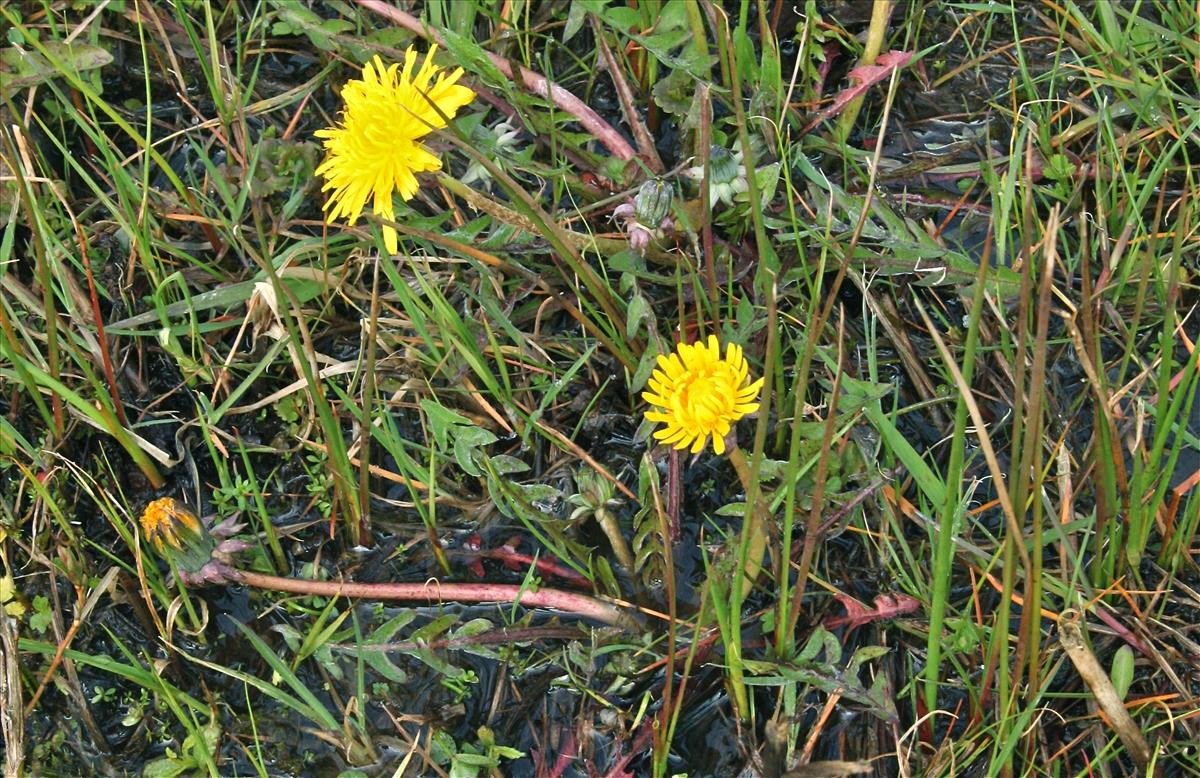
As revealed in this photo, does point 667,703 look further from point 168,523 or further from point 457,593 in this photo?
point 168,523

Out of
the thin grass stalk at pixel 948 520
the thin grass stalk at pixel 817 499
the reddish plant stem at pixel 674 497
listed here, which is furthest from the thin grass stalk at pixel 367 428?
the thin grass stalk at pixel 948 520

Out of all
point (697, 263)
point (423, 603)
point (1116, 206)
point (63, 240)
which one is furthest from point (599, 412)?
point (63, 240)

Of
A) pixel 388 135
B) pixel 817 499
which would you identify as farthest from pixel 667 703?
pixel 388 135

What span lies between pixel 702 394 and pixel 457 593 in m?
0.63

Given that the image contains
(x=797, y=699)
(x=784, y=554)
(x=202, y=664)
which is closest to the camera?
(x=784, y=554)

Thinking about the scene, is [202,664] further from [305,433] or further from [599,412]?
[599,412]

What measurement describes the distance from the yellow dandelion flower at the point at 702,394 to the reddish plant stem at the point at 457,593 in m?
0.38

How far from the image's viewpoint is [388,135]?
1.94 meters

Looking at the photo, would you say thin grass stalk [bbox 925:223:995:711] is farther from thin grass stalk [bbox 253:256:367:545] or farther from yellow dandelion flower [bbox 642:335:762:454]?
thin grass stalk [bbox 253:256:367:545]

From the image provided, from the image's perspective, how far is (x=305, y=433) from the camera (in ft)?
7.29

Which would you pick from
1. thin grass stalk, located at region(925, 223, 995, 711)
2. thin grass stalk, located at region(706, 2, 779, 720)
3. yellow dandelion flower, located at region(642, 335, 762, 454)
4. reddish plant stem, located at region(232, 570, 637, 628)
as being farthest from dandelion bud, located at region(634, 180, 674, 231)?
reddish plant stem, located at region(232, 570, 637, 628)

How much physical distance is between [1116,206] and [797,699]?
46.6 inches

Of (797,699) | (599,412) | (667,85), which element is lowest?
(797,699)

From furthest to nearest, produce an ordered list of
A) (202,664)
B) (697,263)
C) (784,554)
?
(697,263) → (202,664) → (784,554)
